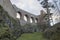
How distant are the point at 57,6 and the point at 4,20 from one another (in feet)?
46.8

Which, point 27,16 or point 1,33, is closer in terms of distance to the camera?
point 1,33

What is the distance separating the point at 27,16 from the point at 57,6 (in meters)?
20.4

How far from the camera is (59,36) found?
15305 millimetres

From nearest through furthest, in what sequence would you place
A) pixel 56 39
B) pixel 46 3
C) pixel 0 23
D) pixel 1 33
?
1. pixel 56 39
2. pixel 1 33
3. pixel 0 23
4. pixel 46 3

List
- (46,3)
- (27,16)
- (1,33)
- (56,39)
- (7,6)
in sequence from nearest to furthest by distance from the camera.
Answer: (56,39) < (1,33) < (7,6) < (46,3) < (27,16)

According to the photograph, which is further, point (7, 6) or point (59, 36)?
point (7, 6)

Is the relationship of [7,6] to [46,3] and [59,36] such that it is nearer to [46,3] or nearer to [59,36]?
[46,3]

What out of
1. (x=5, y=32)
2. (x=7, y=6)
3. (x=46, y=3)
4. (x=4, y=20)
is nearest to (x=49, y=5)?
(x=46, y=3)

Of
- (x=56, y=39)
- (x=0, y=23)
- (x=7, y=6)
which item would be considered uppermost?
(x=7, y=6)

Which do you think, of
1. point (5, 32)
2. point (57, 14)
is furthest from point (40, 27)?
point (5, 32)

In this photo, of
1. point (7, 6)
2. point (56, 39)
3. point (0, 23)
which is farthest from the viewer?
point (7, 6)

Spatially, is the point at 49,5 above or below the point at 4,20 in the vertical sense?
above

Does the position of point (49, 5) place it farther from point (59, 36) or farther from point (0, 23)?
point (59, 36)

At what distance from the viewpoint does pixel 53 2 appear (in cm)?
3256
